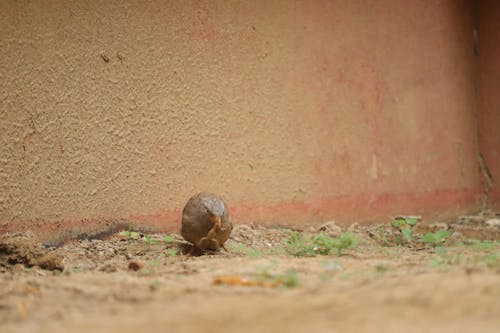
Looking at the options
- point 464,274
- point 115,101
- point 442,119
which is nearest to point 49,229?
point 115,101

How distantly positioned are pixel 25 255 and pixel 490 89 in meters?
4.51

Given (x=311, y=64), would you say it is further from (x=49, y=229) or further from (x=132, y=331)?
(x=132, y=331)

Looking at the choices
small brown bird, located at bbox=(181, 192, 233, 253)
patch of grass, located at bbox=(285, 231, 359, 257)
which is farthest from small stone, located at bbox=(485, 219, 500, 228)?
small brown bird, located at bbox=(181, 192, 233, 253)

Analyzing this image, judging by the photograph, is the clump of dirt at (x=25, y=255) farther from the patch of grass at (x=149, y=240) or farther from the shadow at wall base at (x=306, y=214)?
the patch of grass at (x=149, y=240)

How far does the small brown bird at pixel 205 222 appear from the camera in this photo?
9.75 ft

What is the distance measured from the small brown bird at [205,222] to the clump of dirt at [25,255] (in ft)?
2.09

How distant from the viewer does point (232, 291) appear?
6.45 feet

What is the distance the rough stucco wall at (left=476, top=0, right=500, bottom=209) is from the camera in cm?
565

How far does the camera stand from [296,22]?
4.21 m

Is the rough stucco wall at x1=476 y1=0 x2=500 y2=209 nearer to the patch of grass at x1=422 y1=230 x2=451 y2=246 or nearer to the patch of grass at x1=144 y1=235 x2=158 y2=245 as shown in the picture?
the patch of grass at x1=422 y1=230 x2=451 y2=246

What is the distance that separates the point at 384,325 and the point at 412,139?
380cm

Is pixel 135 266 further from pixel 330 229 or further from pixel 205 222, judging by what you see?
pixel 330 229

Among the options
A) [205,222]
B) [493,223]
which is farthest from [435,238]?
[205,222]

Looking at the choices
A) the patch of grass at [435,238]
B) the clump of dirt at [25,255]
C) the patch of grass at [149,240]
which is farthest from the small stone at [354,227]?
the clump of dirt at [25,255]
